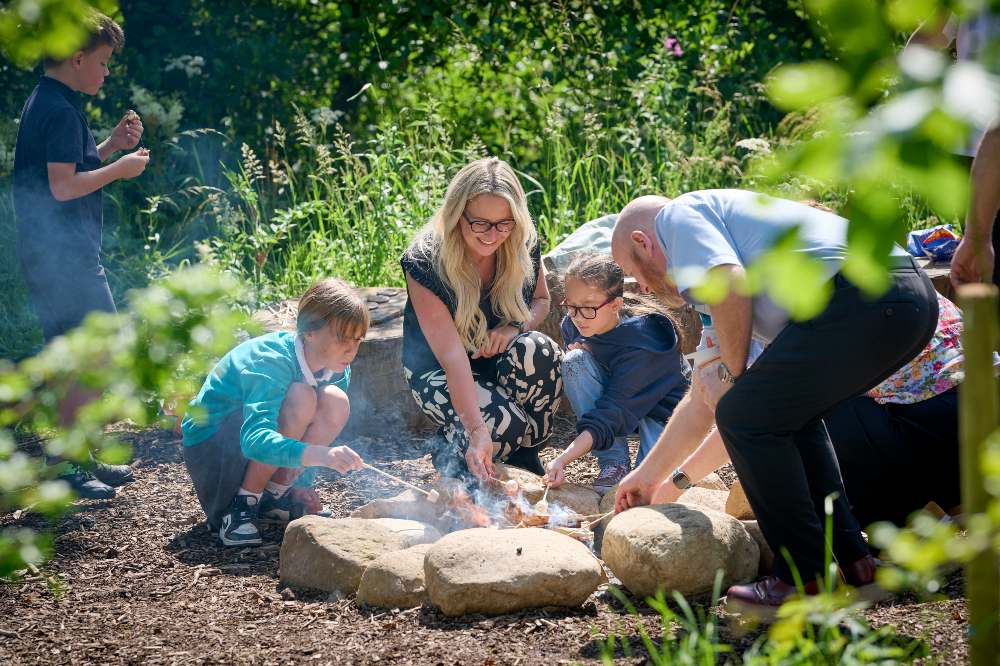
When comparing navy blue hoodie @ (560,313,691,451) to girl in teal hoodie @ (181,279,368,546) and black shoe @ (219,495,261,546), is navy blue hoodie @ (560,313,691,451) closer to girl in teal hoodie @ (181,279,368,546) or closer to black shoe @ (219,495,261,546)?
girl in teal hoodie @ (181,279,368,546)

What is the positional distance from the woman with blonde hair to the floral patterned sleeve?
54.2 inches

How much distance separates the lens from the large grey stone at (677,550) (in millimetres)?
3008

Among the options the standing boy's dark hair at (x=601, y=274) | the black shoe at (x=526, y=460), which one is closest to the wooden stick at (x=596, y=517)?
the black shoe at (x=526, y=460)

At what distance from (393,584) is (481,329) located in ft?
4.45

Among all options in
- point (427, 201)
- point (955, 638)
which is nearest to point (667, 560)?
point (955, 638)

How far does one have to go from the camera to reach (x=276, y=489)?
4055mm

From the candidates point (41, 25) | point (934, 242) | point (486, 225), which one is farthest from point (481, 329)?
point (41, 25)

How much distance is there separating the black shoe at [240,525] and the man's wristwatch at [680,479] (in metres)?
1.47

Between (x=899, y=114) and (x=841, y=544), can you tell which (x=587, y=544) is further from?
(x=899, y=114)

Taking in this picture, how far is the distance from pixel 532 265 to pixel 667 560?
1749 mm

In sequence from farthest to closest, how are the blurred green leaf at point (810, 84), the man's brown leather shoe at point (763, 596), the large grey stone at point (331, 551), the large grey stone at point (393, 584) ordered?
the large grey stone at point (331, 551) < the large grey stone at point (393, 584) < the man's brown leather shoe at point (763, 596) < the blurred green leaf at point (810, 84)

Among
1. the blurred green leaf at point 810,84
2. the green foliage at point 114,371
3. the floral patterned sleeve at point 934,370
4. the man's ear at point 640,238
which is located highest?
the blurred green leaf at point 810,84

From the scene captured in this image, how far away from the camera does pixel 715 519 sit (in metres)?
3.14

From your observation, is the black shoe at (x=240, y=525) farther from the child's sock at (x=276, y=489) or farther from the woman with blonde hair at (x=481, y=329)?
the woman with blonde hair at (x=481, y=329)
